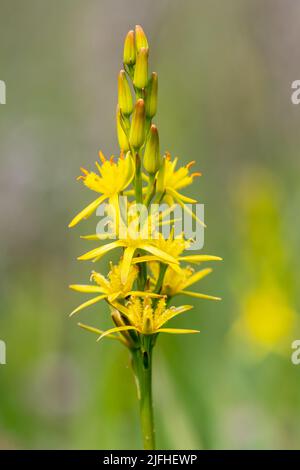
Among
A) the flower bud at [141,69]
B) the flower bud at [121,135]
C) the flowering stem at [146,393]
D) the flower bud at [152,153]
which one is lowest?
the flowering stem at [146,393]

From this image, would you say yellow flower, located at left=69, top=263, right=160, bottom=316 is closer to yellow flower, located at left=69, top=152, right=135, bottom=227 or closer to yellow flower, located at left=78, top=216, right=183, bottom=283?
yellow flower, located at left=78, top=216, right=183, bottom=283

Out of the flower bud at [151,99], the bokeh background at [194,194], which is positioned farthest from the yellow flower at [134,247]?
the bokeh background at [194,194]

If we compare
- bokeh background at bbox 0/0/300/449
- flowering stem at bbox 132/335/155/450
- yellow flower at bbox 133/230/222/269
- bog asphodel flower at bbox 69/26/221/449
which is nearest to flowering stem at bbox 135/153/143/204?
bog asphodel flower at bbox 69/26/221/449

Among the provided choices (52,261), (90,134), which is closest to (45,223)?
(52,261)

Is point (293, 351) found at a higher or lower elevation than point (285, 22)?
lower

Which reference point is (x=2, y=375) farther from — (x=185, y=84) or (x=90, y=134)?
(x=185, y=84)

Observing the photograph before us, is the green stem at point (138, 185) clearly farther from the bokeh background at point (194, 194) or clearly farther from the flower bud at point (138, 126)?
the bokeh background at point (194, 194)
